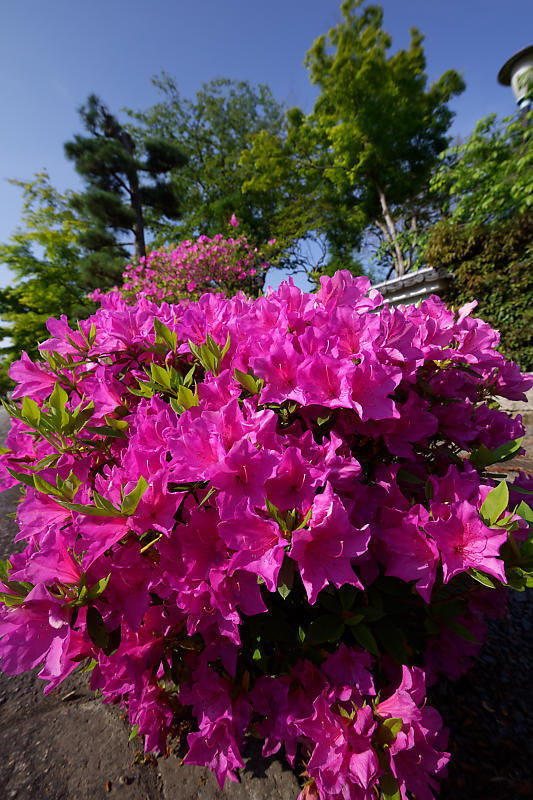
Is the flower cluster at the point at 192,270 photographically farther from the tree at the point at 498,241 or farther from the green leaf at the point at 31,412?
the green leaf at the point at 31,412

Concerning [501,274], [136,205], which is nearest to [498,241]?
[501,274]

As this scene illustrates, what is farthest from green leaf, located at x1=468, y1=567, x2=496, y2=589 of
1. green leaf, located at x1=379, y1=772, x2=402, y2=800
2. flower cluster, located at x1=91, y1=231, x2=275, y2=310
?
flower cluster, located at x1=91, y1=231, x2=275, y2=310

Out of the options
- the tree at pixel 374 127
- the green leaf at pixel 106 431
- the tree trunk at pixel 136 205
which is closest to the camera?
the green leaf at pixel 106 431

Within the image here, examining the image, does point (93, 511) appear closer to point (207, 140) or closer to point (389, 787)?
point (389, 787)

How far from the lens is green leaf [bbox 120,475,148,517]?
718 millimetres

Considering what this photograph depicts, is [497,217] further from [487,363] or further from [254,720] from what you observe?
[254,720]

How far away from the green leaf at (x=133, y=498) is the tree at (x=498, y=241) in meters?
6.71

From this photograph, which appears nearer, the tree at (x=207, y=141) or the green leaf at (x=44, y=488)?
the green leaf at (x=44, y=488)

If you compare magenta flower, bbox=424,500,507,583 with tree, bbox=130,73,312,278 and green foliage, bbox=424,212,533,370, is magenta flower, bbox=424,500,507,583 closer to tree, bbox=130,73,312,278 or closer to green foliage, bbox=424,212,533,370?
green foliage, bbox=424,212,533,370

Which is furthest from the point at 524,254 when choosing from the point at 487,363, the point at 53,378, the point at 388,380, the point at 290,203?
the point at 290,203

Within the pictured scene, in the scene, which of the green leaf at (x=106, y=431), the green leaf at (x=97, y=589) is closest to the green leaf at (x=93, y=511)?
the green leaf at (x=97, y=589)

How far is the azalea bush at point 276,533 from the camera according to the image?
745 millimetres

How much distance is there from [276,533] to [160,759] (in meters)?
1.17

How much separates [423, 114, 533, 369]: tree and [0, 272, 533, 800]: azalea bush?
19.5ft
